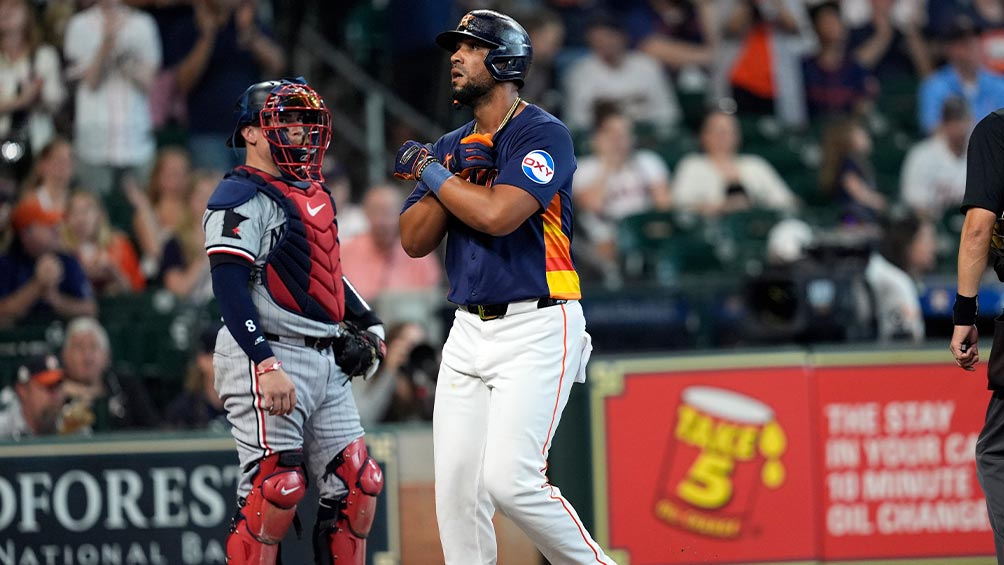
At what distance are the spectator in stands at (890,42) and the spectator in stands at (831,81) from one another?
1.83 feet

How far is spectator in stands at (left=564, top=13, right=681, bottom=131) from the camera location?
35.7 ft

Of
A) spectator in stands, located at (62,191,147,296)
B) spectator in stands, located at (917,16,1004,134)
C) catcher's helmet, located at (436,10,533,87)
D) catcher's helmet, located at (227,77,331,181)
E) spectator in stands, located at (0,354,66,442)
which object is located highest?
spectator in stands, located at (917,16,1004,134)

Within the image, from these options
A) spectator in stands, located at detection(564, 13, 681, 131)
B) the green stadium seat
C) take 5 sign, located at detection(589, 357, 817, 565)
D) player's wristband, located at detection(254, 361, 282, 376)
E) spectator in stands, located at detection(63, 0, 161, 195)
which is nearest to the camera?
player's wristband, located at detection(254, 361, 282, 376)

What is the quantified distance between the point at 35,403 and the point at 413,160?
2.90 metres

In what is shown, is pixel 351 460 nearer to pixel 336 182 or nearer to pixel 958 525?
pixel 958 525

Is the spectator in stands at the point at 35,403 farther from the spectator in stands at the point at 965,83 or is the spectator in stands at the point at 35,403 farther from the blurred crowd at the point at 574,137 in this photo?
the spectator in stands at the point at 965,83

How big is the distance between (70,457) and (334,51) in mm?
5900

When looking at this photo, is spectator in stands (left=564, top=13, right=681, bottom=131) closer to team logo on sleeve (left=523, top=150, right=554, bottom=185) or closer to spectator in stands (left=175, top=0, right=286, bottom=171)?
spectator in stands (left=175, top=0, right=286, bottom=171)

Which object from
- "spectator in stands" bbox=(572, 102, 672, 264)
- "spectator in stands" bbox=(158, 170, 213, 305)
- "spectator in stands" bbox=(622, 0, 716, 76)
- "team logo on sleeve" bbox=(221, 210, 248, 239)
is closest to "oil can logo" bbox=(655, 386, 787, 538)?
"team logo on sleeve" bbox=(221, 210, 248, 239)

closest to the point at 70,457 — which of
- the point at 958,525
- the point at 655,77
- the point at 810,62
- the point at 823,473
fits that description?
the point at 823,473

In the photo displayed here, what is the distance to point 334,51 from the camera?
11.2 metres

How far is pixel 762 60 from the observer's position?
37.8 ft

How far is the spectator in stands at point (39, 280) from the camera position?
7.77m

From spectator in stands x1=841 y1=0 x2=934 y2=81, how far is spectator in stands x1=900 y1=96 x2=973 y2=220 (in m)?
1.87
